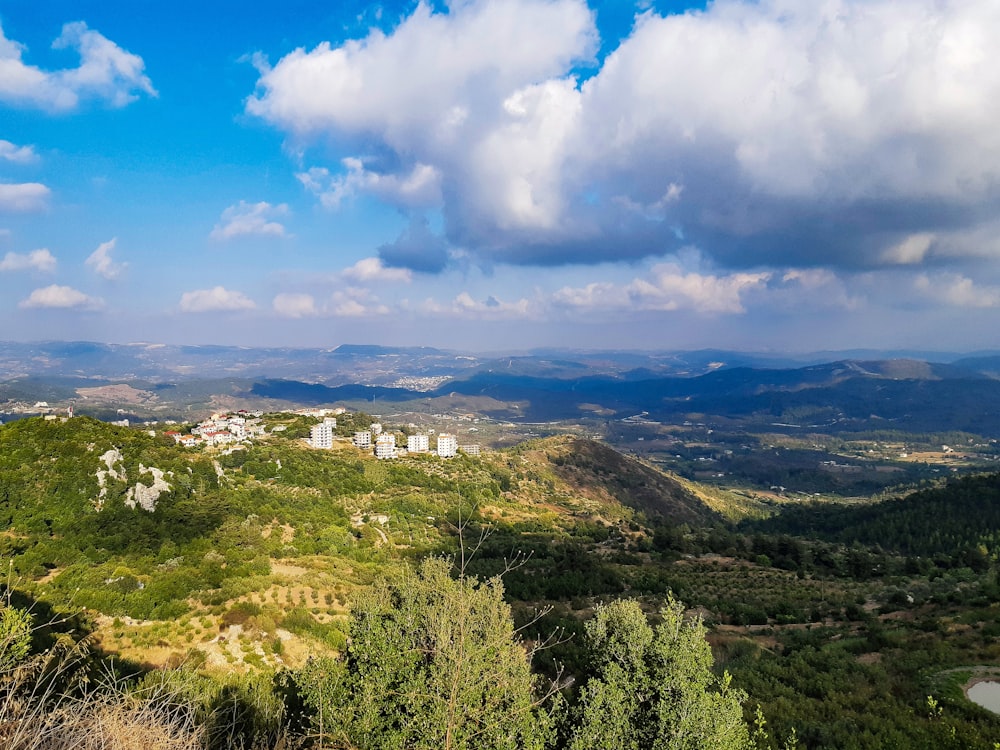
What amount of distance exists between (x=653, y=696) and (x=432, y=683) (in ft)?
14.1

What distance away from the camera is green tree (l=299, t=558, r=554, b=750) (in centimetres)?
802

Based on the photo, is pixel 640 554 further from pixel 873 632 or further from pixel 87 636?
pixel 87 636

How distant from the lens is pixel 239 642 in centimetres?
1833

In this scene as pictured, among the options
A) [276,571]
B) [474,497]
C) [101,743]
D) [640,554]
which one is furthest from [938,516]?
[101,743]

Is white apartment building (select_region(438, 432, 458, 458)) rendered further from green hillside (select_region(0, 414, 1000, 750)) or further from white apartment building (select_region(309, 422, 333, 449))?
green hillside (select_region(0, 414, 1000, 750))

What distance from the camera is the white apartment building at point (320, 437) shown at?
7175 cm

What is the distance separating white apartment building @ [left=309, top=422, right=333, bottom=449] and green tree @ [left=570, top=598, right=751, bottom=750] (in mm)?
66487

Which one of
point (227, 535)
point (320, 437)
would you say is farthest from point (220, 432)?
point (227, 535)

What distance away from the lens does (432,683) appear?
27.5 ft

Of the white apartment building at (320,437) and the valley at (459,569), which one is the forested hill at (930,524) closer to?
the valley at (459,569)

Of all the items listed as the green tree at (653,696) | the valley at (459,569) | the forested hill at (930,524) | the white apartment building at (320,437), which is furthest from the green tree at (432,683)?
the white apartment building at (320,437)

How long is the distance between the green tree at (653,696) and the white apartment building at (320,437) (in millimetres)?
66487

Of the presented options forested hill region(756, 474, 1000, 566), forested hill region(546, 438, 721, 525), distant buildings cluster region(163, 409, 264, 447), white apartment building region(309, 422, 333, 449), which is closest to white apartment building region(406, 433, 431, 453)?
white apartment building region(309, 422, 333, 449)

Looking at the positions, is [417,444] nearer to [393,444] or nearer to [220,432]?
[393,444]
